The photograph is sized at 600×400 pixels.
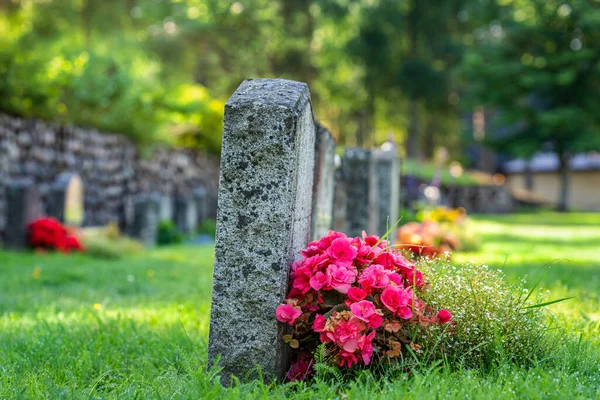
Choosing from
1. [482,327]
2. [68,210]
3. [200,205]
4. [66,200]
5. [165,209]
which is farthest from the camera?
[200,205]

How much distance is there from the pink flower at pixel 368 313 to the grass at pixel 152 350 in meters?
0.23

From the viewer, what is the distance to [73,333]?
3.65 metres

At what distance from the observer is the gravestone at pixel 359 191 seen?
6.50m

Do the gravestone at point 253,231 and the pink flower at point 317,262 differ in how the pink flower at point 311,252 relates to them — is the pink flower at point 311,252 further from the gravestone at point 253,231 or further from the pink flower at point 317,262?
the gravestone at point 253,231

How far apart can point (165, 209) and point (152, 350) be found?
1044 cm

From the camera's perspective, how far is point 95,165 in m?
12.0

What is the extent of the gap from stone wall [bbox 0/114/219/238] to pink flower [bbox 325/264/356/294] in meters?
7.78

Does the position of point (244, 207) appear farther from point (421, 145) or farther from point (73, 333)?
point (421, 145)

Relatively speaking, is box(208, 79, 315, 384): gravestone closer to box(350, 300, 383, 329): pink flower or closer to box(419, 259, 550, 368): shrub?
box(350, 300, 383, 329): pink flower

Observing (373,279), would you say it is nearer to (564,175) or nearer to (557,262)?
(557,262)

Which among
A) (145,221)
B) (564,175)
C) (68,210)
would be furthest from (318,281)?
(564,175)

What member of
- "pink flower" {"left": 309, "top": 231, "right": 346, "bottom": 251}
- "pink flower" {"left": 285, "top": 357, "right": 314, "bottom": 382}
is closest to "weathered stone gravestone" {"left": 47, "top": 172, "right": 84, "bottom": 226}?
"pink flower" {"left": 309, "top": 231, "right": 346, "bottom": 251}

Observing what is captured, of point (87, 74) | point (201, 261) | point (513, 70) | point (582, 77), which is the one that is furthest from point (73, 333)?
point (582, 77)

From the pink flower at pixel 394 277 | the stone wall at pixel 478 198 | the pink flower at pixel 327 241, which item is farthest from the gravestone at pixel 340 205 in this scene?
the stone wall at pixel 478 198
